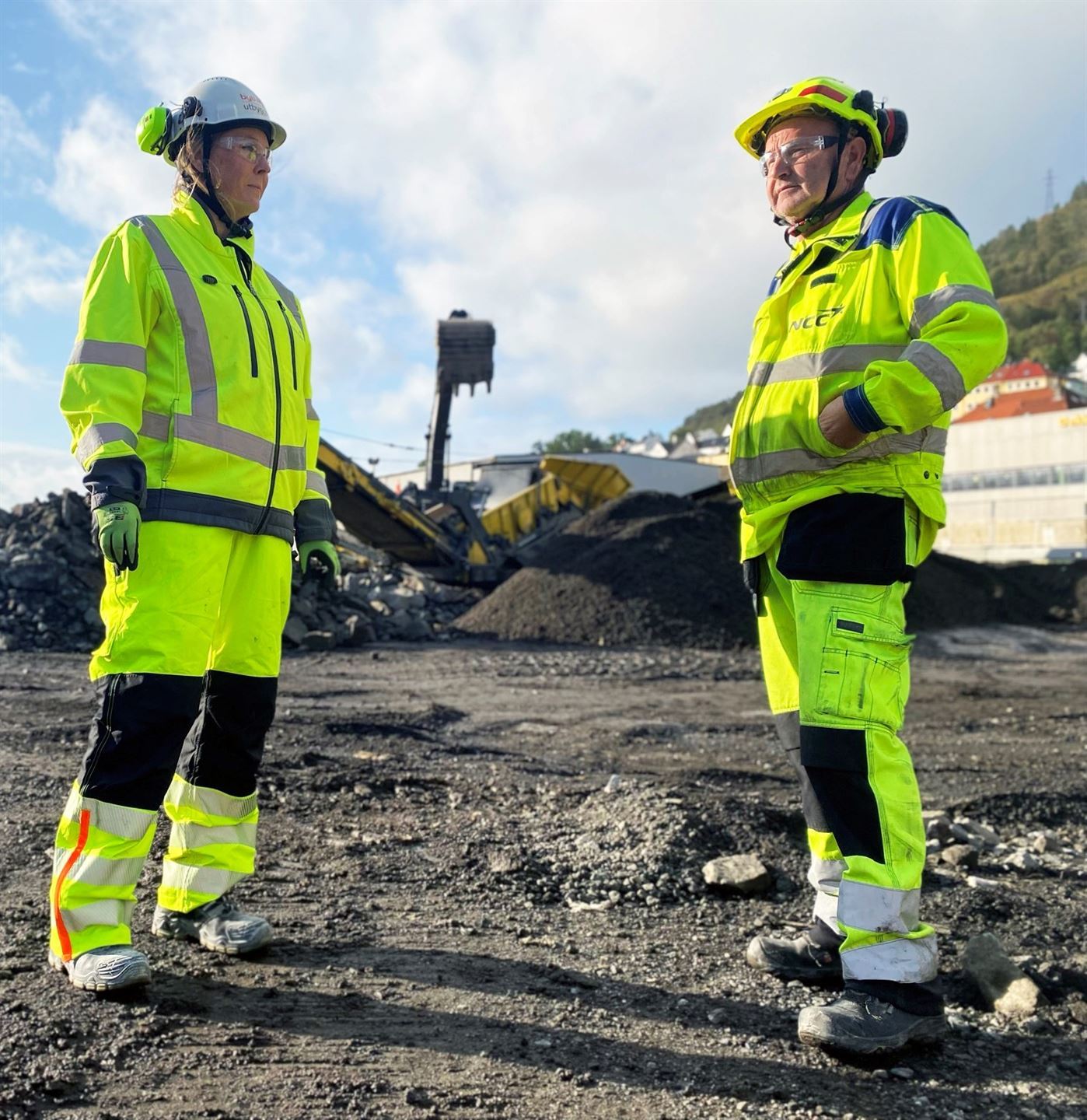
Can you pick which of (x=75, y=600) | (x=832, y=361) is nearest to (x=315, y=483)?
(x=832, y=361)

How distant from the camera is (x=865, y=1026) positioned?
2.16m

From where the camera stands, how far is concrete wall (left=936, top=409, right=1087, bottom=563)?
41000mm

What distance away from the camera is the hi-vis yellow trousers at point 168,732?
2459mm

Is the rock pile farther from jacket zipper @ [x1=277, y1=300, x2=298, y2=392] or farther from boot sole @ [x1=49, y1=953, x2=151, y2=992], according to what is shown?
boot sole @ [x1=49, y1=953, x2=151, y2=992]

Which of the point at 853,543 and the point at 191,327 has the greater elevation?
the point at 191,327

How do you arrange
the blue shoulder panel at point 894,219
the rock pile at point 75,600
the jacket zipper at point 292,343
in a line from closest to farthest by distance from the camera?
the blue shoulder panel at point 894,219, the jacket zipper at point 292,343, the rock pile at point 75,600

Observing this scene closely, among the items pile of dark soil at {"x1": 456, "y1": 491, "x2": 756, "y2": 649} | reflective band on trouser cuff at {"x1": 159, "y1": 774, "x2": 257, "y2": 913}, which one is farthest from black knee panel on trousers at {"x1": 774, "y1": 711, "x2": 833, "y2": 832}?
pile of dark soil at {"x1": 456, "y1": 491, "x2": 756, "y2": 649}

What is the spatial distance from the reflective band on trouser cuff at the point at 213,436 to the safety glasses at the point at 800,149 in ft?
5.44

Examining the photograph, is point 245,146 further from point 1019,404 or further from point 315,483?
point 1019,404

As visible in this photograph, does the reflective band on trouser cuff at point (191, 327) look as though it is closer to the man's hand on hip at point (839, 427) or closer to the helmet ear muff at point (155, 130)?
the helmet ear muff at point (155, 130)

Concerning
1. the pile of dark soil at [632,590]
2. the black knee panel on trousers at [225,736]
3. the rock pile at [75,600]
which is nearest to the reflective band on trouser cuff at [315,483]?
the black knee panel on trousers at [225,736]

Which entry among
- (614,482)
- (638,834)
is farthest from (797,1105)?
(614,482)

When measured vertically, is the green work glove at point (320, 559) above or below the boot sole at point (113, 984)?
above

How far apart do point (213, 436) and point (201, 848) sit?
118cm
